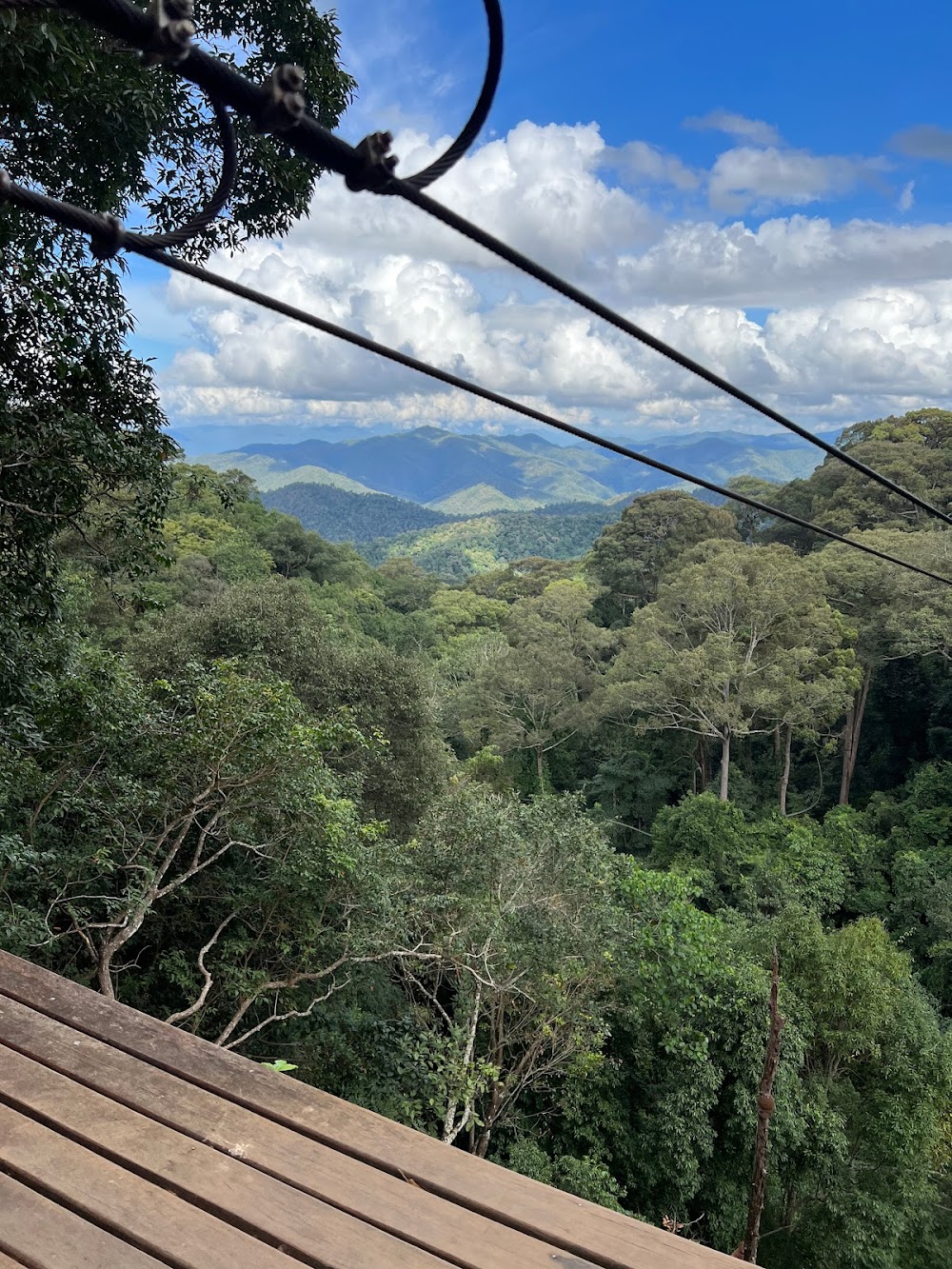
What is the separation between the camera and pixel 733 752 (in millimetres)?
21156

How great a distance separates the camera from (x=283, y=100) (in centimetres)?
95

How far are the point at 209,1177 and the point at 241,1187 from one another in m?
0.06

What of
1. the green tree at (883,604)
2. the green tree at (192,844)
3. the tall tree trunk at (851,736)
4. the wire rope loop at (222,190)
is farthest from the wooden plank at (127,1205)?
the tall tree trunk at (851,736)

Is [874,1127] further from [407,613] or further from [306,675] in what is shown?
[407,613]

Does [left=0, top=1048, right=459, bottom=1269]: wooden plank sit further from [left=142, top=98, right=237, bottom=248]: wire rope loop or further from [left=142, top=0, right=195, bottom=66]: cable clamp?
[left=142, top=0, right=195, bottom=66]: cable clamp

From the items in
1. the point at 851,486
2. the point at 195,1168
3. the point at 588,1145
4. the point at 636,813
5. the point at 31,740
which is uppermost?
the point at 851,486

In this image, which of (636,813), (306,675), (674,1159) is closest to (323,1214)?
(674,1159)

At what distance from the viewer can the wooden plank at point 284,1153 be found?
134cm

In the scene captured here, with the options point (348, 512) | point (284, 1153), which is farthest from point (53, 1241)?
point (348, 512)

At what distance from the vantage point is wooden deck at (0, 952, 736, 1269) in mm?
1312

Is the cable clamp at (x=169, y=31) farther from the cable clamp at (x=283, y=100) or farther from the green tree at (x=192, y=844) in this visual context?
the green tree at (x=192, y=844)

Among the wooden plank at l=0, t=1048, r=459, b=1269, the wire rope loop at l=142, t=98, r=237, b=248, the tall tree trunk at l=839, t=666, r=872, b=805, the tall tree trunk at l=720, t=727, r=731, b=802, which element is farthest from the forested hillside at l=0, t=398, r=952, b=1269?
the wire rope loop at l=142, t=98, r=237, b=248

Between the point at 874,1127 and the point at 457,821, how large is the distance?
555 centimetres

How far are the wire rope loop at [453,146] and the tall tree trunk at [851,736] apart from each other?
65.1 feet
